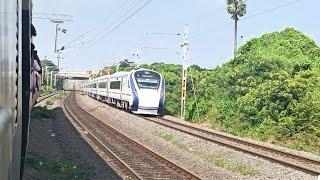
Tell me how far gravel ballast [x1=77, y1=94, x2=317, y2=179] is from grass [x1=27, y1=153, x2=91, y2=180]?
316 centimetres

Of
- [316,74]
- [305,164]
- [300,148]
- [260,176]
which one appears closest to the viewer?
[260,176]

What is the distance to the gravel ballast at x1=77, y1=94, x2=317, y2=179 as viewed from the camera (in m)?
14.5

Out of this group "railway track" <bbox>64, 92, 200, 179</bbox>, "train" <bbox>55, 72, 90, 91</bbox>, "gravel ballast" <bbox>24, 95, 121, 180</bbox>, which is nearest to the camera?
"gravel ballast" <bbox>24, 95, 121, 180</bbox>

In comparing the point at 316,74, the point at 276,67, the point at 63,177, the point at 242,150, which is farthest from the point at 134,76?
the point at 63,177

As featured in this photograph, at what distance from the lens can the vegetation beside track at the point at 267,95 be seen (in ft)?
81.8

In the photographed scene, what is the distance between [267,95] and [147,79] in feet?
34.3

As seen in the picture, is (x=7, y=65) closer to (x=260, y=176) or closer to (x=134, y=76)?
(x=260, y=176)

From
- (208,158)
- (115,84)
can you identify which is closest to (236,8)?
(115,84)

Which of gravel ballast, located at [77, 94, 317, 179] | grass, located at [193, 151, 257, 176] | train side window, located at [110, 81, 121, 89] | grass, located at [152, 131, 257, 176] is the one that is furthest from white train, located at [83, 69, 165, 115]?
grass, located at [193, 151, 257, 176]

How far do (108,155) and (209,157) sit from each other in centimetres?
351

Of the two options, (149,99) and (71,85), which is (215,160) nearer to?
(149,99)

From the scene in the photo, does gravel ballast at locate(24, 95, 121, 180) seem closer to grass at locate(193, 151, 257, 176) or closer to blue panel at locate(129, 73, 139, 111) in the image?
grass at locate(193, 151, 257, 176)

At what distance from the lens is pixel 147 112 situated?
3584cm

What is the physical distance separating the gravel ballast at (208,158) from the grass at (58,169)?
316cm
